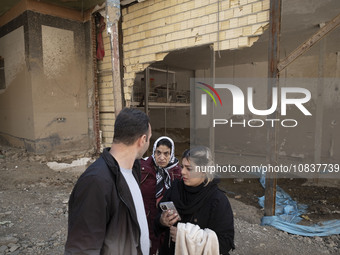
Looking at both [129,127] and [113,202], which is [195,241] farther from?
[129,127]

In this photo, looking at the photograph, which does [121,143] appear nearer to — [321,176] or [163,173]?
[163,173]

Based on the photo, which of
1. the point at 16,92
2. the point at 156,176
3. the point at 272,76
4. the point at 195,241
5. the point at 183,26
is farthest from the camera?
the point at 16,92

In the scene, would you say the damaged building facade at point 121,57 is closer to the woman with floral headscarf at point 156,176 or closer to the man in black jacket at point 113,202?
the woman with floral headscarf at point 156,176

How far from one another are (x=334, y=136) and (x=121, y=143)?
10.0m

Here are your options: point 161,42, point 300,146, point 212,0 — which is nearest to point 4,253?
point 161,42

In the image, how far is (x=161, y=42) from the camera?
19.2 ft

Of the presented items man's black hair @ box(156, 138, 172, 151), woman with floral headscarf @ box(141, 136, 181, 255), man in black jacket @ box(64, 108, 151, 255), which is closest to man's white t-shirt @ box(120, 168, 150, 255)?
man in black jacket @ box(64, 108, 151, 255)

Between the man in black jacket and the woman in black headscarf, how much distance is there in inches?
11.6

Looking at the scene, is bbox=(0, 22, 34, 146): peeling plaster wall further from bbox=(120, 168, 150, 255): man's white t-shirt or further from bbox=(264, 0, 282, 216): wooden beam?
bbox=(120, 168, 150, 255): man's white t-shirt

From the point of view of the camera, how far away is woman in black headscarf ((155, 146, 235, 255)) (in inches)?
65.3

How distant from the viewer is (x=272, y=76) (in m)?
4.04

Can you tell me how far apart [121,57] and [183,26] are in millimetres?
2252

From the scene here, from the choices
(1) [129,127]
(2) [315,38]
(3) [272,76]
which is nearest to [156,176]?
(1) [129,127]

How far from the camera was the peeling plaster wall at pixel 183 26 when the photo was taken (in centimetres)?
455
